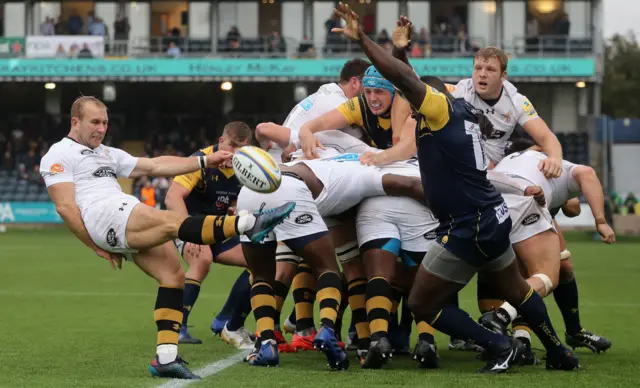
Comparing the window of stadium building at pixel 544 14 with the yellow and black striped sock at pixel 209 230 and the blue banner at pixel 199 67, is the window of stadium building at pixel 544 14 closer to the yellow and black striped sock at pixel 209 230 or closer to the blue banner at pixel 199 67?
the blue banner at pixel 199 67

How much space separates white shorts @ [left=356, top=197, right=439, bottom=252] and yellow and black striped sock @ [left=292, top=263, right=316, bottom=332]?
32.2 inches

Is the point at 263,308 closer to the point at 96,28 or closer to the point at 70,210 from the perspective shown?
the point at 70,210

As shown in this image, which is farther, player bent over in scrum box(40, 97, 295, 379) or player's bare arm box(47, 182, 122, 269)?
player's bare arm box(47, 182, 122, 269)

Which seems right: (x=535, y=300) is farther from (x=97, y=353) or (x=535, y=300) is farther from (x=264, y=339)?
(x=97, y=353)

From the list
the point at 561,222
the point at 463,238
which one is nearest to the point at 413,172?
the point at 463,238

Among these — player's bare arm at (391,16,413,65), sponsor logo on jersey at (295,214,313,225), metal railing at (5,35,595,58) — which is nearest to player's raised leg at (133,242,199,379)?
sponsor logo on jersey at (295,214,313,225)

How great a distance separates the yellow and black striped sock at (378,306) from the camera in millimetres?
7602

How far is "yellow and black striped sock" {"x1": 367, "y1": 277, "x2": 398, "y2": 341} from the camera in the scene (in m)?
7.60

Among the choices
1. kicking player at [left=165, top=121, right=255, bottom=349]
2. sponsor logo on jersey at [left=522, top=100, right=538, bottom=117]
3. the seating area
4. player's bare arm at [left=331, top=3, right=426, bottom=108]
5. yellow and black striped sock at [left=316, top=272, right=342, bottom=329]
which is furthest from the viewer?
the seating area

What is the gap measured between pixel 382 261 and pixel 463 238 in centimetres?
105

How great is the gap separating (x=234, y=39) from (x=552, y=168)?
1334 inches

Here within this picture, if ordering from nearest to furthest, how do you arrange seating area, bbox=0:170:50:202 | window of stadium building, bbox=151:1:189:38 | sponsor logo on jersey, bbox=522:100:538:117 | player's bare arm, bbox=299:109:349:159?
player's bare arm, bbox=299:109:349:159, sponsor logo on jersey, bbox=522:100:538:117, seating area, bbox=0:170:50:202, window of stadium building, bbox=151:1:189:38

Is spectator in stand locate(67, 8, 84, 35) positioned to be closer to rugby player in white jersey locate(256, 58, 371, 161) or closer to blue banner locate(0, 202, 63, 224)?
blue banner locate(0, 202, 63, 224)

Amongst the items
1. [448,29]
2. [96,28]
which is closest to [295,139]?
[448,29]
